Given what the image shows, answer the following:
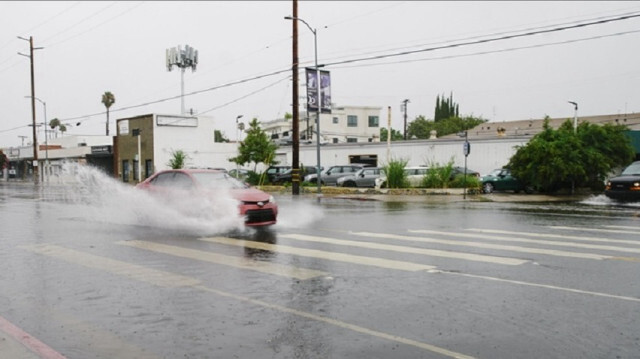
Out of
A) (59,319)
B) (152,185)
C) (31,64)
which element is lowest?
(59,319)

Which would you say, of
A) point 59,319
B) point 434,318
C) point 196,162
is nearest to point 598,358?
point 434,318

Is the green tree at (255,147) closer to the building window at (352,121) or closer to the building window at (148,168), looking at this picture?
the building window at (148,168)

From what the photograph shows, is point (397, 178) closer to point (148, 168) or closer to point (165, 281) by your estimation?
point (165, 281)

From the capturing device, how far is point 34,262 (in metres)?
8.83

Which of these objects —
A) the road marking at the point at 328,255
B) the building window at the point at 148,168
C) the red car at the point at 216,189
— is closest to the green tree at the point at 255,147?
the building window at the point at 148,168

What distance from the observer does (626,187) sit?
21.2 metres

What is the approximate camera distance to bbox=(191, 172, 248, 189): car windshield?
13555 millimetres

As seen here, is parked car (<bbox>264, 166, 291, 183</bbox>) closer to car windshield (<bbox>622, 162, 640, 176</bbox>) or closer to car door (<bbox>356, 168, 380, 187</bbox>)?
car door (<bbox>356, 168, 380, 187</bbox>)

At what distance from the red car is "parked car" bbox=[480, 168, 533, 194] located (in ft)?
64.8

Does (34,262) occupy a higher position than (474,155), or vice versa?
(474,155)

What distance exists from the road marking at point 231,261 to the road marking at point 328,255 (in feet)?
3.16

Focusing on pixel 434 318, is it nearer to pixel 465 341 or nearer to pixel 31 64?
pixel 465 341

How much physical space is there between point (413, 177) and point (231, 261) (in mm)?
23999

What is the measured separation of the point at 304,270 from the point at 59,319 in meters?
3.42
